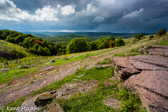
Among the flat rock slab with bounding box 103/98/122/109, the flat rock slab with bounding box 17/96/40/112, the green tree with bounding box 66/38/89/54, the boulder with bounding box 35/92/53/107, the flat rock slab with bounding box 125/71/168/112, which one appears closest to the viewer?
the flat rock slab with bounding box 125/71/168/112

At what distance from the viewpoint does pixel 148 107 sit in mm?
4359

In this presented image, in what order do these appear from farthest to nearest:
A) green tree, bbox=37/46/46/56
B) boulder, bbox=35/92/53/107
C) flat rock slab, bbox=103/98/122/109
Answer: green tree, bbox=37/46/46/56
boulder, bbox=35/92/53/107
flat rock slab, bbox=103/98/122/109

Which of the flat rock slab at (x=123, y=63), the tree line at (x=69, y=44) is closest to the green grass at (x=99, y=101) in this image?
the flat rock slab at (x=123, y=63)

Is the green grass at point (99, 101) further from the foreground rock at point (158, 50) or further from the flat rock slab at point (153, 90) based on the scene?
the foreground rock at point (158, 50)

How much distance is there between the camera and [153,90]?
188 inches

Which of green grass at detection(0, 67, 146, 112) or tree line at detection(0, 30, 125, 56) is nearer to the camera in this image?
green grass at detection(0, 67, 146, 112)

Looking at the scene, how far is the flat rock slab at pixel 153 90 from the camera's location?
13.7 ft

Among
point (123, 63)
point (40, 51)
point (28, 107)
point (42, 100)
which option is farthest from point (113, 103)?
point (40, 51)

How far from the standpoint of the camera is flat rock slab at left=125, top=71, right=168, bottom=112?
13.7ft

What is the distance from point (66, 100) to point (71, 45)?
52.4 meters

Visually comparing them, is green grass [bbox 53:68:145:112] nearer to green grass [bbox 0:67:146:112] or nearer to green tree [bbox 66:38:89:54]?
green grass [bbox 0:67:146:112]

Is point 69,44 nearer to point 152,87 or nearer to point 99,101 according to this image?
point 99,101

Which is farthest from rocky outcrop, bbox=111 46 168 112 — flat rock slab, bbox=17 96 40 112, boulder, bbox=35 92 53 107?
flat rock slab, bbox=17 96 40 112

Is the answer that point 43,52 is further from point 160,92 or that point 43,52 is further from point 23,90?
point 160,92
